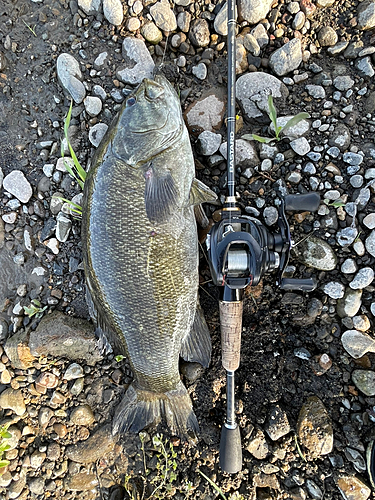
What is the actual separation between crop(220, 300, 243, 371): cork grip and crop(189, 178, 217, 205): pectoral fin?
744 mm

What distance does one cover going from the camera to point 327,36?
2.47 meters

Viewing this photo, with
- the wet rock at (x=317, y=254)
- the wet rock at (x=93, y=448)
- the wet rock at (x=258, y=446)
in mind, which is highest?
the wet rock at (x=317, y=254)

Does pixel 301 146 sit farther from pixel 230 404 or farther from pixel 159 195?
pixel 230 404

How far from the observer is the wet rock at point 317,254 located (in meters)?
2.41

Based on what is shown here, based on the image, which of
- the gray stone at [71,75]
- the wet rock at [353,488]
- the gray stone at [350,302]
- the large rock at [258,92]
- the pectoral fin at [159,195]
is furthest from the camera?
the gray stone at [71,75]

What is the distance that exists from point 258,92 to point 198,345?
79.2 inches

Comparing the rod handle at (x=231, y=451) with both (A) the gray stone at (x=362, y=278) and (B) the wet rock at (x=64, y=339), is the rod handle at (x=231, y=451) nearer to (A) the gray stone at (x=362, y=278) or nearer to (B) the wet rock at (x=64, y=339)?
(B) the wet rock at (x=64, y=339)

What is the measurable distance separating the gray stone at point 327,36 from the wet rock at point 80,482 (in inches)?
156

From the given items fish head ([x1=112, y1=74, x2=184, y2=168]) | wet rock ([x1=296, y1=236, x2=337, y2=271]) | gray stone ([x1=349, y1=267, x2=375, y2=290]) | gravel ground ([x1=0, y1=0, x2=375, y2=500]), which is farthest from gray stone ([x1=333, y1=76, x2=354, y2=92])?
gray stone ([x1=349, y1=267, x2=375, y2=290])

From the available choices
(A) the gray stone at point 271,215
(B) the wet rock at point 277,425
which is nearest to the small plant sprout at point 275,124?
(A) the gray stone at point 271,215

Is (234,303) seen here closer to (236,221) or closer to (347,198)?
(236,221)

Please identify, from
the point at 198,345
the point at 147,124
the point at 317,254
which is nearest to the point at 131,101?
the point at 147,124

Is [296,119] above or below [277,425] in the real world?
above

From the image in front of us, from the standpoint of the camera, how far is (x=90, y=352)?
107 inches
